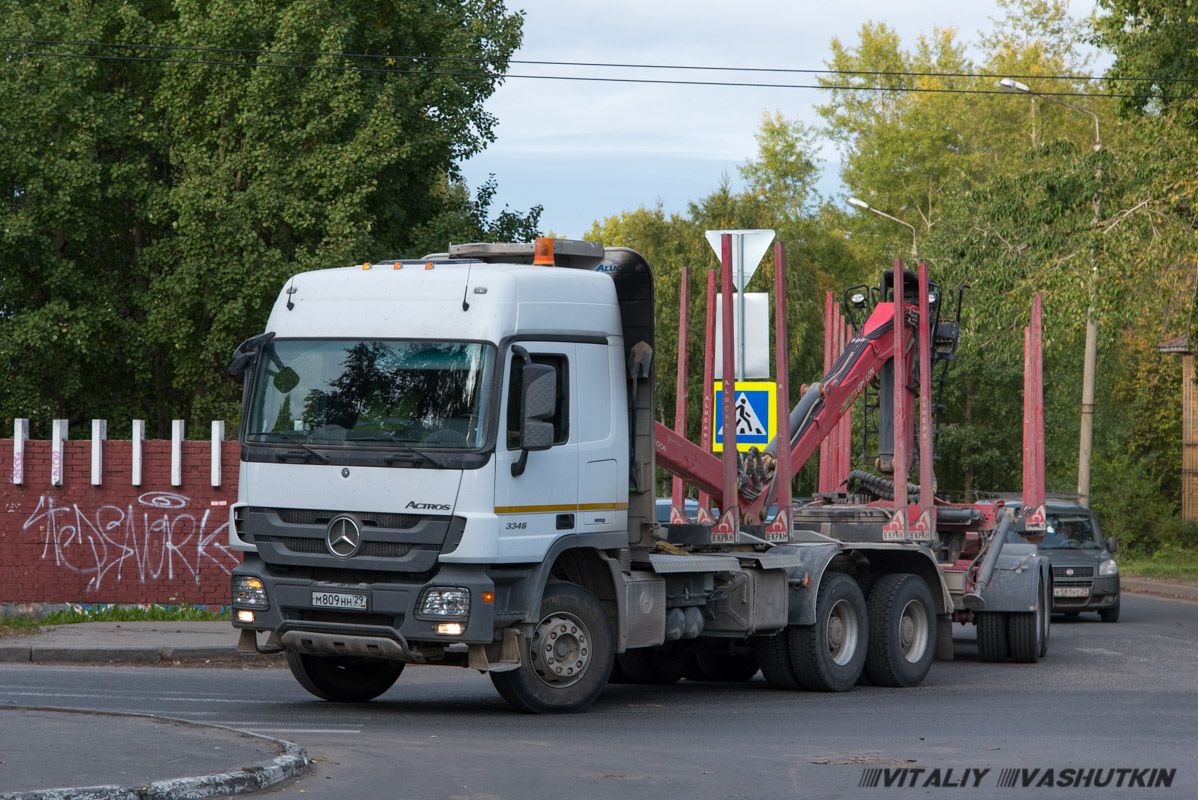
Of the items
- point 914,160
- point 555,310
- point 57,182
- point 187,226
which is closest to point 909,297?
point 555,310

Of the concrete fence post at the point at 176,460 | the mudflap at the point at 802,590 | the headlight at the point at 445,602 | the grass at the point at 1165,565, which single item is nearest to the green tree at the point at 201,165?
the concrete fence post at the point at 176,460

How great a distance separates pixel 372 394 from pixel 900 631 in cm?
577

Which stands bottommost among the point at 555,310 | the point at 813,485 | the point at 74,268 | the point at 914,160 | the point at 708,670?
the point at 708,670

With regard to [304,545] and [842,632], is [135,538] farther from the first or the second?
[842,632]

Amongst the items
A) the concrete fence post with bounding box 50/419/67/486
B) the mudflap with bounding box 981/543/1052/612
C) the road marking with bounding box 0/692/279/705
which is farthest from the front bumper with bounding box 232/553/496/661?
the concrete fence post with bounding box 50/419/67/486

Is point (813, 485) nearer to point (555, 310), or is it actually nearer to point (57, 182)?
point (555, 310)

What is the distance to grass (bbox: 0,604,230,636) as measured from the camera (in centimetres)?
1767

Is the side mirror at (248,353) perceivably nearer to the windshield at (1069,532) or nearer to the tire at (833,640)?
the tire at (833,640)

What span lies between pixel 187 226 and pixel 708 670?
1658 cm

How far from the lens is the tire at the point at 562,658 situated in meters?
10.4

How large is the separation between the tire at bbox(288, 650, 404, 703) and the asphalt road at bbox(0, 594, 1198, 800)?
19 centimetres

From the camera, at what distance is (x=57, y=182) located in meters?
27.5

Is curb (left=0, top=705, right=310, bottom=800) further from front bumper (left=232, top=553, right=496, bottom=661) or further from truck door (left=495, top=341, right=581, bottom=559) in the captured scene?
truck door (left=495, top=341, right=581, bottom=559)

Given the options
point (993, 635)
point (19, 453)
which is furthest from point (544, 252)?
point (19, 453)
